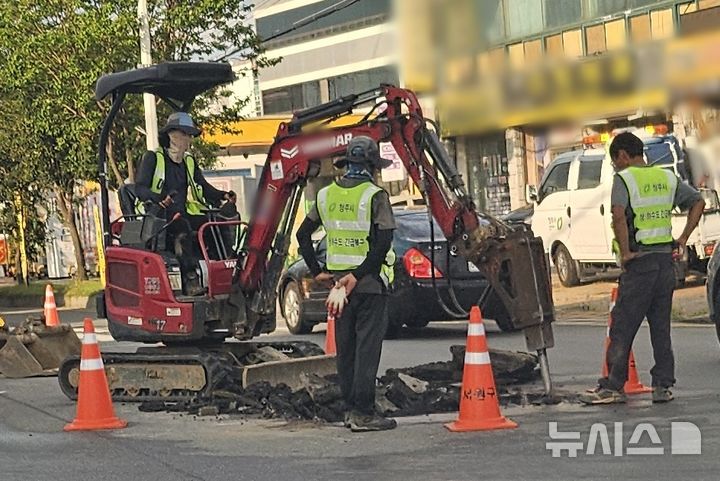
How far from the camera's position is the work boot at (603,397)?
9891 mm

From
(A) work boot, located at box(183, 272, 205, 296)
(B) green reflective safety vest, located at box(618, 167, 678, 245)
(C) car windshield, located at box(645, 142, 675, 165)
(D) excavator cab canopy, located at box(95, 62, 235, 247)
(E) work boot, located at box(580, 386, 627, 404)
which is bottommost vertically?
(E) work boot, located at box(580, 386, 627, 404)

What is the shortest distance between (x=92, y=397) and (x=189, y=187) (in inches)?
92.2

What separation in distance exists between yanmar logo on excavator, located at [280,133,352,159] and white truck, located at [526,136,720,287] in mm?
9804

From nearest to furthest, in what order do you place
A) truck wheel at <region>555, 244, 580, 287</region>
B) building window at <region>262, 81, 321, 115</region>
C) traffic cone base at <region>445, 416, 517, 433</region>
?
traffic cone base at <region>445, 416, 517, 433</region>, truck wheel at <region>555, 244, 580, 287</region>, building window at <region>262, 81, 321, 115</region>

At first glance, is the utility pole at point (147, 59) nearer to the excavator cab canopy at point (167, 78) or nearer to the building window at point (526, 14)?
the building window at point (526, 14)

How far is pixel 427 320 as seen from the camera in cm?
1588

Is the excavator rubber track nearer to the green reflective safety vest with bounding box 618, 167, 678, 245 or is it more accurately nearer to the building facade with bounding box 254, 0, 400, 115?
the green reflective safety vest with bounding box 618, 167, 678, 245

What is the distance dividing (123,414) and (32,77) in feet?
58.2

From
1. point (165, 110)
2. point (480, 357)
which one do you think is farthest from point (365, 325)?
point (165, 110)

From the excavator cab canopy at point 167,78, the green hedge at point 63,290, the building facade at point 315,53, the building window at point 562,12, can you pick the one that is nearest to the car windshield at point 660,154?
the building window at point 562,12

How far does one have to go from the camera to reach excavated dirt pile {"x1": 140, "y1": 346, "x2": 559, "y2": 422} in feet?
33.2

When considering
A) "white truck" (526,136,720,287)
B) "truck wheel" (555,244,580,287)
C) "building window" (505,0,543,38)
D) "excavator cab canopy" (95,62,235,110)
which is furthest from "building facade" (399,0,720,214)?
"building window" (505,0,543,38)

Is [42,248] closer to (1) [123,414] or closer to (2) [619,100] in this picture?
(1) [123,414]

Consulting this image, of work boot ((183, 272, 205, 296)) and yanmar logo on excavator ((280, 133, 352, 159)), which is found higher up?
yanmar logo on excavator ((280, 133, 352, 159))
